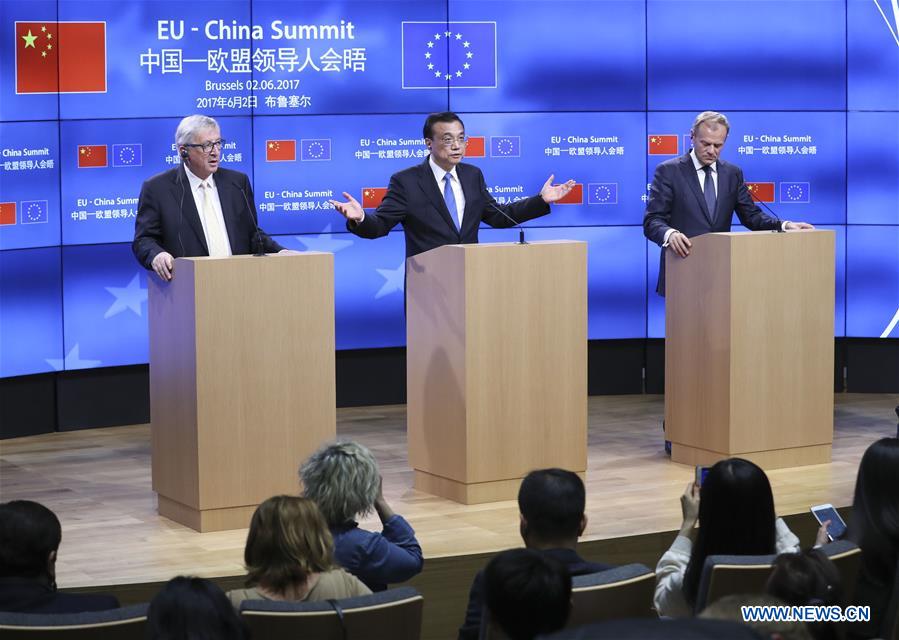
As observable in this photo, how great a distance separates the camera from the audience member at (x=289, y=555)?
10.6 ft

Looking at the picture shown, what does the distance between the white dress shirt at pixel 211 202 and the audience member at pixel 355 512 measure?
245 cm

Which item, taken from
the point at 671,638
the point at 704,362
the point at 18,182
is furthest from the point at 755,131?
the point at 671,638

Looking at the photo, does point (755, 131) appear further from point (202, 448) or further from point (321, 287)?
point (202, 448)

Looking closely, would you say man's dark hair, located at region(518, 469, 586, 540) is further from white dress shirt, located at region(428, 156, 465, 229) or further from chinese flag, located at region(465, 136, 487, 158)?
chinese flag, located at region(465, 136, 487, 158)

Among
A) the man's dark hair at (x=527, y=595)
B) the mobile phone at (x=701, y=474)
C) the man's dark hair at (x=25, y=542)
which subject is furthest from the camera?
the mobile phone at (x=701, y=474)

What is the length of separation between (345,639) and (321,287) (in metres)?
2.69

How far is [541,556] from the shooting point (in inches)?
111

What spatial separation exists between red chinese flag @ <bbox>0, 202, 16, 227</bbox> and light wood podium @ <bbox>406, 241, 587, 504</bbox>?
8.55ft

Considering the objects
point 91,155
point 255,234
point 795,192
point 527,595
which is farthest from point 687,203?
point 527,595

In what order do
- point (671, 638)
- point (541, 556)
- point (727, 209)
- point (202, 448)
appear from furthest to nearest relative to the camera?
point (727, 209), point (202, 448), point (541, 556), point (671, 638)

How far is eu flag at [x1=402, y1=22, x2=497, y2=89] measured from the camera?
8508 mm

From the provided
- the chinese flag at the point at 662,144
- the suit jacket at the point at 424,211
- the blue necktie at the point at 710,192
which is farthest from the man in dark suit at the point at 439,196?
the chinese flag at the point at 662,144

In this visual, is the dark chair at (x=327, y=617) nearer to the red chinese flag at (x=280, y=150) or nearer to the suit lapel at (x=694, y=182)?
the suit lapel at (x=694, y=182)

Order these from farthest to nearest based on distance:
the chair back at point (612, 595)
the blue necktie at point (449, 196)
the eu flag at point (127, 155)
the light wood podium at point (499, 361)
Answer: the eu flag at point (127, 155) → the blue necktie at point (449, 196) → the light wood podium at point (499, 361) → the chair back at point (612, 595)
